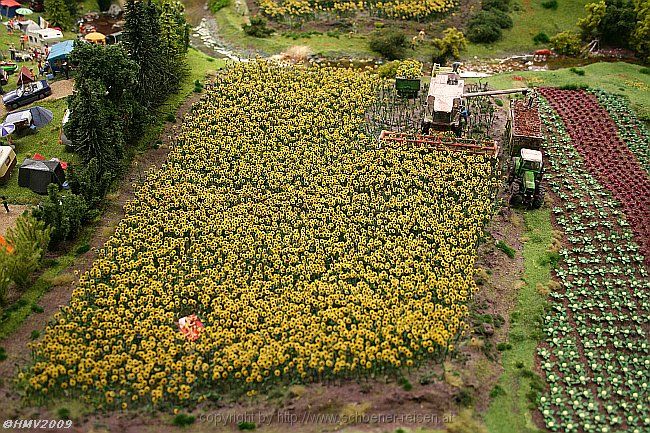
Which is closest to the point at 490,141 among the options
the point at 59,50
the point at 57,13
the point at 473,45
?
the point at 473,45

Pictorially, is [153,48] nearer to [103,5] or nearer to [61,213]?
[61,213]

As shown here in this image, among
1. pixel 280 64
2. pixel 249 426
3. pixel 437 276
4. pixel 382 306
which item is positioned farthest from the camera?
pixel 280 64

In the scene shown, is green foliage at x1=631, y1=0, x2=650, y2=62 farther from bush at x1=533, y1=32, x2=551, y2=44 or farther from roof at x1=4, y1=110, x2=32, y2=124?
roof at x1=4, y1=110, x2=32, y2=124

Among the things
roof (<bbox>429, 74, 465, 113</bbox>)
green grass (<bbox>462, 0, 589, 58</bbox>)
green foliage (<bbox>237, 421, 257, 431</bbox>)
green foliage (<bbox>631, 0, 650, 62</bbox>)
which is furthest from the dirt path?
green foliage (<bbox>631, 0, 650, 62</bbox>)

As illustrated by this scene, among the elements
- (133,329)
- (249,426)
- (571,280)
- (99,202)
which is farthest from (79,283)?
(571,280)

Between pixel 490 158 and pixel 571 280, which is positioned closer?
pixel 571 280

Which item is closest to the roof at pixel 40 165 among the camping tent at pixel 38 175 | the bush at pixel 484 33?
the camping tent at pixel 38 175

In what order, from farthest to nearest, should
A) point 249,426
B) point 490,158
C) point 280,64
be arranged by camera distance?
point 280,64
point 490,158
point 249,426

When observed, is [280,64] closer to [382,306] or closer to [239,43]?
[239,43]
